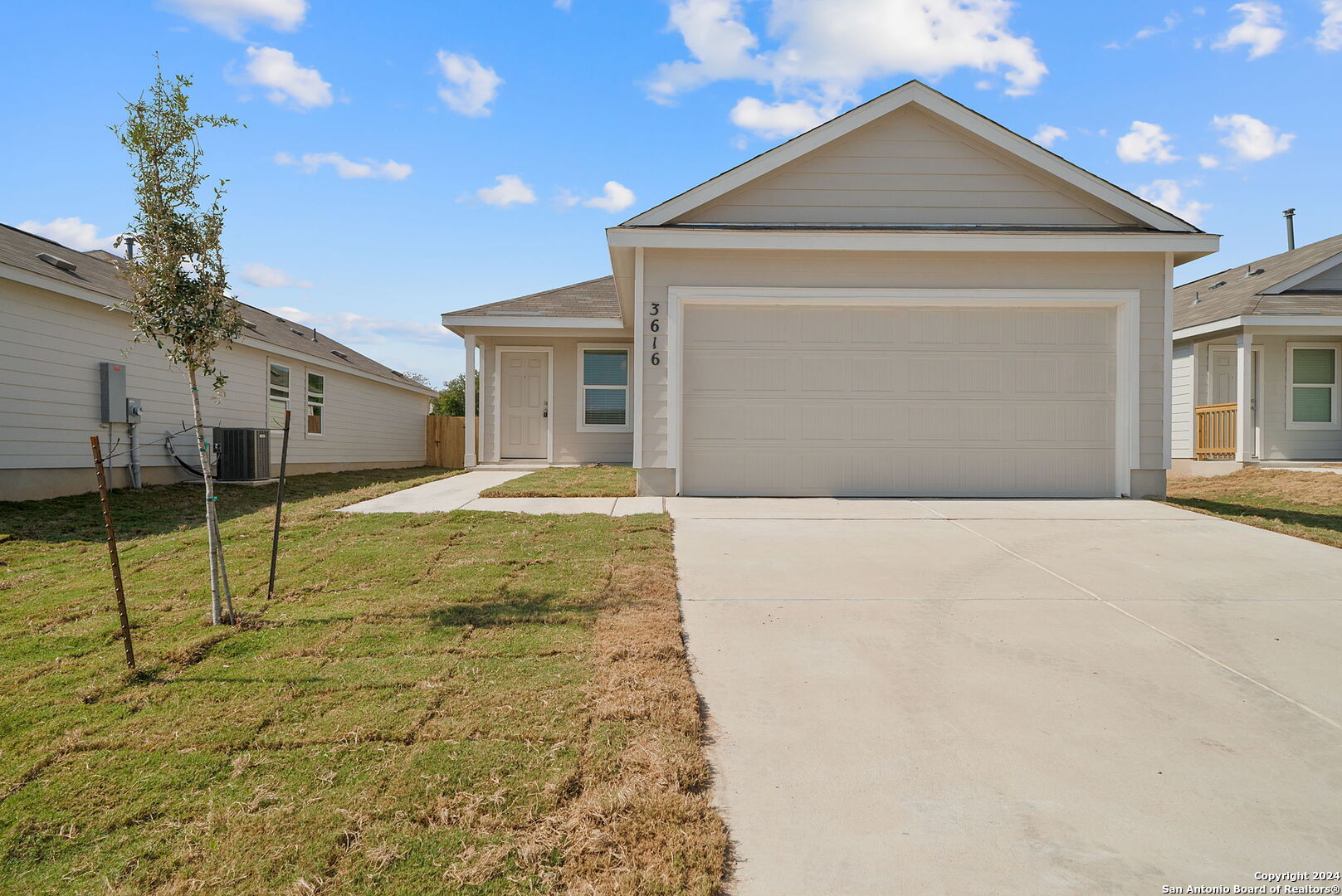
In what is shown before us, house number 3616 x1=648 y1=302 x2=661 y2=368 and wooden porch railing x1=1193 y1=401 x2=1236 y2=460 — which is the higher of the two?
house number 3616 x1=648 y1=302 x2=661 y2=368

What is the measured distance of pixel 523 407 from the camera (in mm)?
14039

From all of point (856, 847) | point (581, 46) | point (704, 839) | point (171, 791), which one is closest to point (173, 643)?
point (171, 791)

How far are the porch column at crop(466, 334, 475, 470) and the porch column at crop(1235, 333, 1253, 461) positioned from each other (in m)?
14.4

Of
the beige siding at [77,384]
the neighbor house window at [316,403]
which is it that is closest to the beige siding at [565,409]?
the beige siding at [77,384]

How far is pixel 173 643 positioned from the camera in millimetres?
3525

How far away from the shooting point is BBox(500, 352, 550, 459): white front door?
14.0 meters

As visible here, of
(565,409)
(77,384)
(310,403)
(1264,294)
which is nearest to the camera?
(77,384)

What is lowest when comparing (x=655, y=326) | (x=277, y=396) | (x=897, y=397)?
(x=897, y=397)

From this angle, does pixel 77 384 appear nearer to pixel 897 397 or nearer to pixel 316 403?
pixel 316 403

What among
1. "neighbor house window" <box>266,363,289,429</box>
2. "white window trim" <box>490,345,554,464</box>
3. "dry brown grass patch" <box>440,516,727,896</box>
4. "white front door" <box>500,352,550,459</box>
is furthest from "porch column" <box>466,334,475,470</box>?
"dry brown grass patch" <box>440,516,727,896</box>

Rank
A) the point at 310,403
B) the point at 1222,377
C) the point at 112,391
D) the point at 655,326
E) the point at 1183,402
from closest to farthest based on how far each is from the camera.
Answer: the point at 655,326 → the point at 112,391 → the point at 1222,377 → the point at 1183,402 → the point at 310,403

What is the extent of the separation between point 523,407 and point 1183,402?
1396 cm

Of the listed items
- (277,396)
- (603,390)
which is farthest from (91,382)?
(603,390)

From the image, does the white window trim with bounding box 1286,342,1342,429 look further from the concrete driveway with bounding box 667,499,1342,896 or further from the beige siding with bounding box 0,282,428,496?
the beige siding with bounding box 0,282,428,496
